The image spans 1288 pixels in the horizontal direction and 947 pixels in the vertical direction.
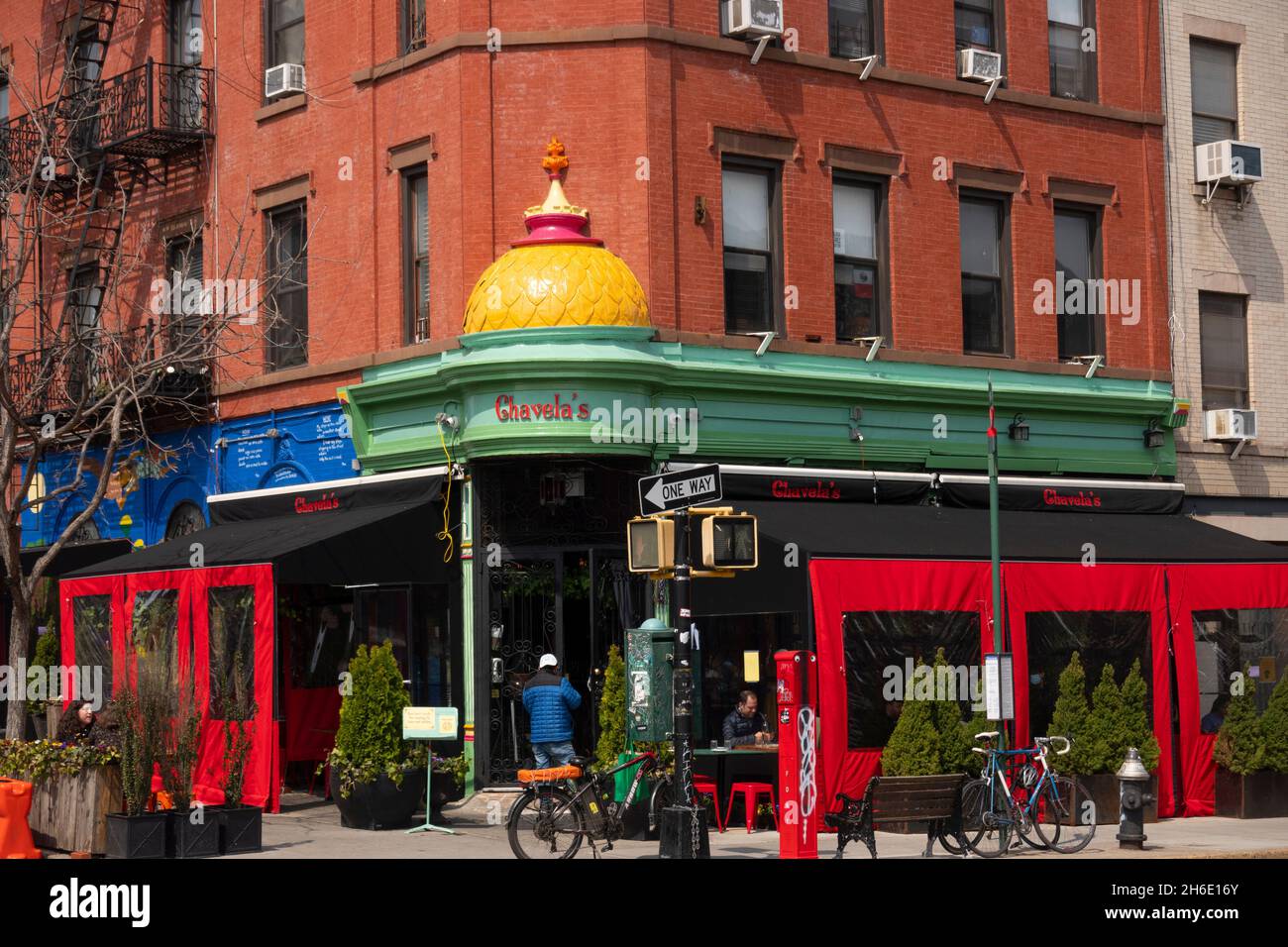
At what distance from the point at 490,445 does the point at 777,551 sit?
11.6ft

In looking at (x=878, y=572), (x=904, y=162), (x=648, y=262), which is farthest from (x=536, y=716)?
(x=904, y=162)

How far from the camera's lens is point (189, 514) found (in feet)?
87.2

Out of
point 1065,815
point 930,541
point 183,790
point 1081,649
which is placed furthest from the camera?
point 1081,649

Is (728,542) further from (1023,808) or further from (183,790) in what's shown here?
(183,790)

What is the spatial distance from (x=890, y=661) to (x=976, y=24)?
9.29m

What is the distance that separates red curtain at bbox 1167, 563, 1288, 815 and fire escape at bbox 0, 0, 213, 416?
1291 centimetres

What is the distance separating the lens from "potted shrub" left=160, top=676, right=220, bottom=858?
1686cm

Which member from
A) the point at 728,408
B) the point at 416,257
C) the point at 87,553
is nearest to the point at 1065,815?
the point at 728,408

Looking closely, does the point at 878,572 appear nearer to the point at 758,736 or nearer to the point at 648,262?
the point at 758,736

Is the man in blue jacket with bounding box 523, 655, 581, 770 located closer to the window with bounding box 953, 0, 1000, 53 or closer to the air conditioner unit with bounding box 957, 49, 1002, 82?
the air conditioner unit with bounding box 957, 49, 1002, 82

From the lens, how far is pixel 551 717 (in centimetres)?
1934

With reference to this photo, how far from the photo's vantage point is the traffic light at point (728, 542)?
15.6 meters

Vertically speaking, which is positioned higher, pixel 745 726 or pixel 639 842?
pixel 745 726

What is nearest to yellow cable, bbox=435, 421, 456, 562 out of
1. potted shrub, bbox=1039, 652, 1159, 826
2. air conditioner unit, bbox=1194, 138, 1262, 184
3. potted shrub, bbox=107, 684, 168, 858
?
potted shrub, bbox=107, 684, 168, 858
